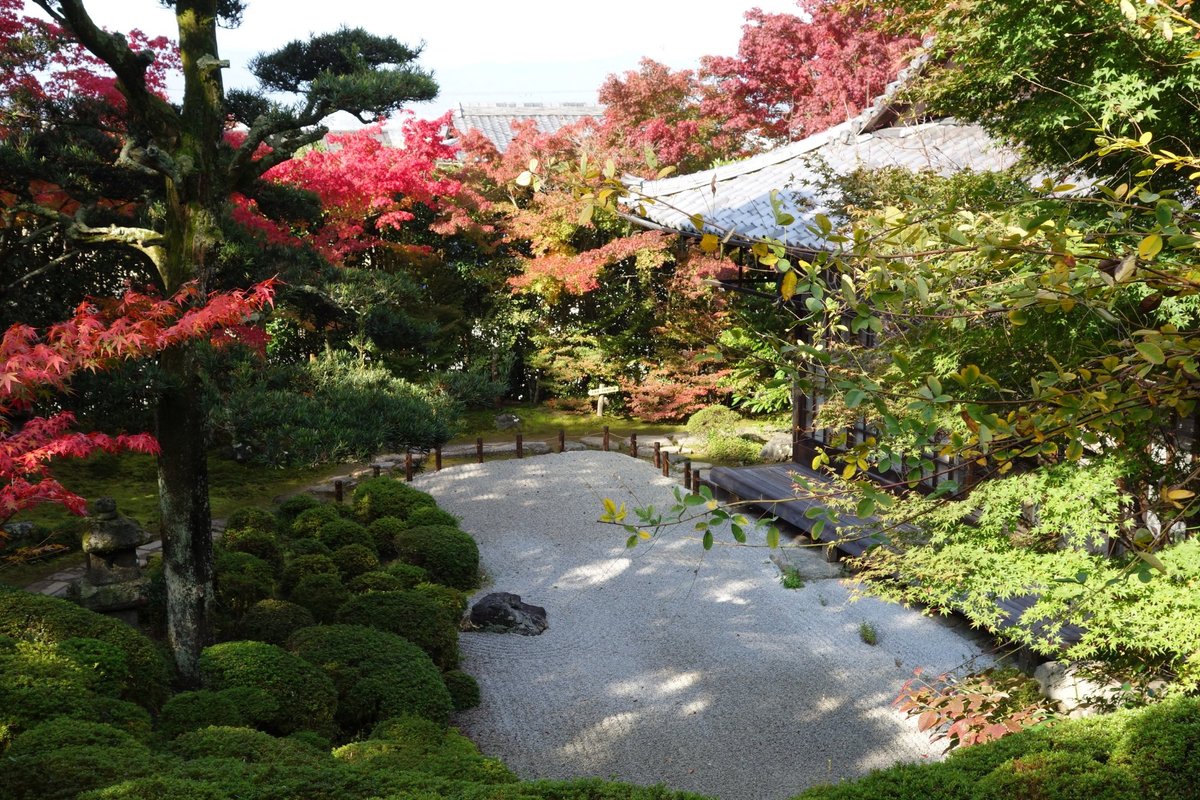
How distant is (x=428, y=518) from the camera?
8406 mm

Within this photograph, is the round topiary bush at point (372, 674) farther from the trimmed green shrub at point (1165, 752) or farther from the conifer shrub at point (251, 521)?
the trimmed green shrub at point (1165, 752)

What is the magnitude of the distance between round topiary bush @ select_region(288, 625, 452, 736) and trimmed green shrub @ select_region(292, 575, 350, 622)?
66cm

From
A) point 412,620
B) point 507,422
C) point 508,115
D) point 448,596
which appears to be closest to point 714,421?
point 507,422

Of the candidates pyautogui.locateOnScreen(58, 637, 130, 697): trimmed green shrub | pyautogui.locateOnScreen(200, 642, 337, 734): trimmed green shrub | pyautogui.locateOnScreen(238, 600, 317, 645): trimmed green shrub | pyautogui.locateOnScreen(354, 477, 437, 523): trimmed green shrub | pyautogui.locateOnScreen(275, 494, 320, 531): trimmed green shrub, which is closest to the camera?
pyautogui.locateOnScreen(58, 637, 130, 697): trimmed green shrub

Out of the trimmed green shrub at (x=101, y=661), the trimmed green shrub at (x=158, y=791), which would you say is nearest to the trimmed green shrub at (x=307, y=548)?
the trimmed green shrub at (x=101, y=661)

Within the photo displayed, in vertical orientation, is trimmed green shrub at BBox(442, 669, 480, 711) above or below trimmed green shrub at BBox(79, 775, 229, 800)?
below

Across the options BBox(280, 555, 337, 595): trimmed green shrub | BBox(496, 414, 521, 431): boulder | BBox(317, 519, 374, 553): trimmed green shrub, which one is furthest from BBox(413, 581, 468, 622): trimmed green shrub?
BBox(496, 414, 521, 431): boulder

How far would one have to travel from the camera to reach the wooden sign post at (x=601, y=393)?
14133mm

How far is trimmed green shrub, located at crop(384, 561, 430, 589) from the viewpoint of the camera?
7062mm

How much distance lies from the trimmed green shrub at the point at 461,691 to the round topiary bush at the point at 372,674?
1.14ft

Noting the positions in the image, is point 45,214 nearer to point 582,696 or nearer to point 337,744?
point 337,744

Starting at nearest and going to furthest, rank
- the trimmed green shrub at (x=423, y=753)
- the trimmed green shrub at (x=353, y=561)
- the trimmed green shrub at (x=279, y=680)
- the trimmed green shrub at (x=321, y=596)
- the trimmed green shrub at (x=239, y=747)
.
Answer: the trimmed green shrub at (x=239, y=747) < the trimmed green shrub at (x=423, y=753) < the trimmed green shrub at (x=279, y=680) < the trimmed green shrub at (x=321, y=596) < the trimmed green shrub at (x=353, y=561)

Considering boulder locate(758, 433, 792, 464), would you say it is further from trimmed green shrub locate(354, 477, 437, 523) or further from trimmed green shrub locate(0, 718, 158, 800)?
trimmed green shrub locate(0, 718, 158, 800)

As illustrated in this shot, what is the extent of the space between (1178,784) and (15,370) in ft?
15.9
